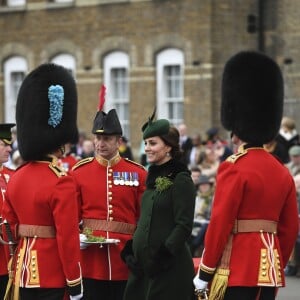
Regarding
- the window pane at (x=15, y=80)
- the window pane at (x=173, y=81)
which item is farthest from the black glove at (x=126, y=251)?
the window pane at (x=15, y=80)

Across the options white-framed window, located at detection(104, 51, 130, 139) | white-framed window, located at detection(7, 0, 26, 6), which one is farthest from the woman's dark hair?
white-framed window, located at detection(7, 0, 26, 6)

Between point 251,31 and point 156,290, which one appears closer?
point 156,290

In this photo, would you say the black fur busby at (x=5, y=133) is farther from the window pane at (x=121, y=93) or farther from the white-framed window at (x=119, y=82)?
the window pane at (x=121, y=93)

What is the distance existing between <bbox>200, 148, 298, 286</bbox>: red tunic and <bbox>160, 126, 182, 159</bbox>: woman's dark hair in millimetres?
530

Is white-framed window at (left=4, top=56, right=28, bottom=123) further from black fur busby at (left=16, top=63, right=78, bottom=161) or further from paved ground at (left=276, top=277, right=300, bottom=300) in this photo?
black fur busby at (left=16, top=63, right=78, bottom=161)

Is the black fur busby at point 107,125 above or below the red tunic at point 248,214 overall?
above

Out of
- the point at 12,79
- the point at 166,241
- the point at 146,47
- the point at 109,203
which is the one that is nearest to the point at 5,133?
the point at 109,203

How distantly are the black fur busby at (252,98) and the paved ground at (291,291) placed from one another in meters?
4.69

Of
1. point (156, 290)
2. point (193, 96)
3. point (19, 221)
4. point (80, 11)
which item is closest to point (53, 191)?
point (19, 221)

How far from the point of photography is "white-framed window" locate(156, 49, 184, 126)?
2656cm

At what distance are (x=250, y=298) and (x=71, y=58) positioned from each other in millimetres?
21157

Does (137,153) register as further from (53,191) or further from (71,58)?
(53,191)

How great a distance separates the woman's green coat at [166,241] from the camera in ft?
25.7

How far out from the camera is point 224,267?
301 inches
